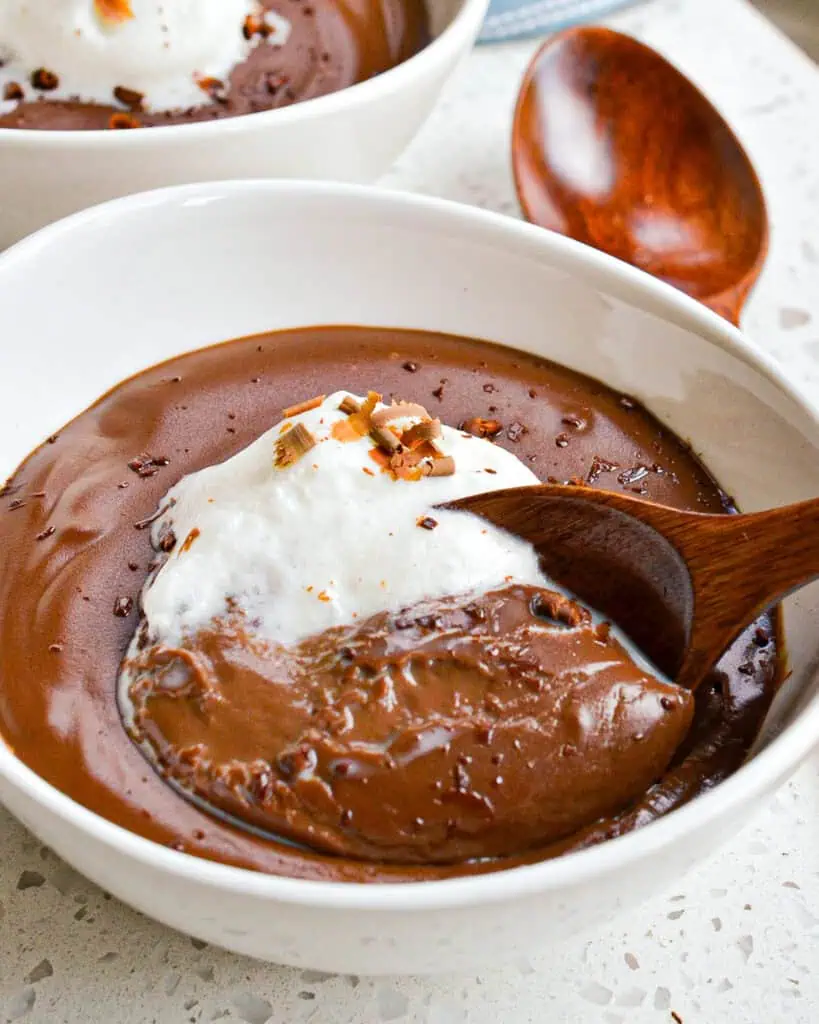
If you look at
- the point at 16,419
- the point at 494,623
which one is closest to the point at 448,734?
the point at 494,623

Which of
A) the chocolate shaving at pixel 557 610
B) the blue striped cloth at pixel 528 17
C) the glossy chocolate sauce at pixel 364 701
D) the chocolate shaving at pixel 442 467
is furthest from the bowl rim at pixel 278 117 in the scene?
the chocolate shaving at pixel 557 610

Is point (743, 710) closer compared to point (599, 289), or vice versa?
point (743, 710)

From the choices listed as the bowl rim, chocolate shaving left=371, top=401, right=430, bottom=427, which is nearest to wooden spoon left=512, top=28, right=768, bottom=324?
the bowl rim

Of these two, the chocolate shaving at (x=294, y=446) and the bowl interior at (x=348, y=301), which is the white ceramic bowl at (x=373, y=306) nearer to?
the bowl interior at (x=348, y=301)

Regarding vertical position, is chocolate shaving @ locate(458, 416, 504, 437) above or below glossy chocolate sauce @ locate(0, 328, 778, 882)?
above

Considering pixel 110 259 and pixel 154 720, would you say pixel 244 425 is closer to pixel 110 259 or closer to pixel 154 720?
pixel 110 259

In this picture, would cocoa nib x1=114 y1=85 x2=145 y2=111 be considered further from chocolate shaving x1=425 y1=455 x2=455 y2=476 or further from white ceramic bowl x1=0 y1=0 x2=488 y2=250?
chocolate shaving x1=425 y1=455 x2=455 y2=476

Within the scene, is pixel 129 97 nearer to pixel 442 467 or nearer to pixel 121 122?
pixel 121 122

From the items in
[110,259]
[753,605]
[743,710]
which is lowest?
[743,710]
